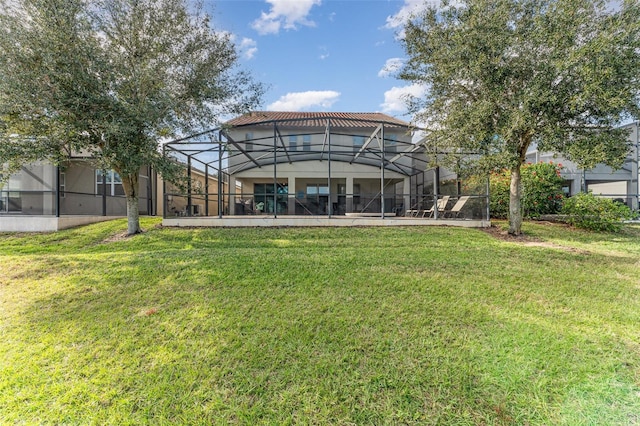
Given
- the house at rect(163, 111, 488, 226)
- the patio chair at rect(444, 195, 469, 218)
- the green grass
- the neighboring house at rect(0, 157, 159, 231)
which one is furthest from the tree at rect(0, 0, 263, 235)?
the patio chair at rect(444, 195, 469, 218)

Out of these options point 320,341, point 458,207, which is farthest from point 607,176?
point 320,341

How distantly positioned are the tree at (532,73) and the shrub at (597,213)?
269cm

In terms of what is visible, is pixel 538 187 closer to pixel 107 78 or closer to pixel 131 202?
pixel 107 78

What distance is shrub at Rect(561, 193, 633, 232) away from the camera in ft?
30.0

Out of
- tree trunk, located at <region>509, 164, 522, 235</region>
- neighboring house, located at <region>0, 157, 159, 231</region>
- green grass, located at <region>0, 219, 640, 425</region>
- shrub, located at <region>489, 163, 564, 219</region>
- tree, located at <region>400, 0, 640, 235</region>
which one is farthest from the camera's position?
shrub, located at <region>489, 163, 564, 219</region>

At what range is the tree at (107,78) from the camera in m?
6.53

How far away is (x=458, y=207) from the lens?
36.9 ft

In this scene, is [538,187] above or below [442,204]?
above

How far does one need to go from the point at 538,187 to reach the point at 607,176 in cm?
865

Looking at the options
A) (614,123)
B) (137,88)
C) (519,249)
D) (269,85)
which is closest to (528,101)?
(614,123)

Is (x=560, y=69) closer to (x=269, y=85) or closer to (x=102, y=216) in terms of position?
(x=269, y=85)

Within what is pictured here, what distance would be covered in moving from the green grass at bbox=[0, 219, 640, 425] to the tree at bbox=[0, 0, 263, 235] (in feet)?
10.8

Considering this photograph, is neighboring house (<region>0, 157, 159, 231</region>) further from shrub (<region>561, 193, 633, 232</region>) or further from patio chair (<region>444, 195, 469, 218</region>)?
shrub (<region>561, 193, 633, 232</region>)

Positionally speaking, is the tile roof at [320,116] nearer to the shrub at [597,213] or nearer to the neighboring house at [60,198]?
the neighboring house at [60,198]
